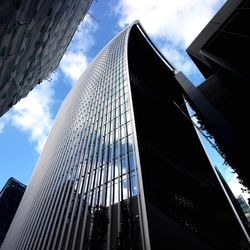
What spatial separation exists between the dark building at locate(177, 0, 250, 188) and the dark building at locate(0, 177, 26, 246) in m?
88.7

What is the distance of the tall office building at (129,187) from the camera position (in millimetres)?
18759

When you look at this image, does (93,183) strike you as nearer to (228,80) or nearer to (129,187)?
(129,187)

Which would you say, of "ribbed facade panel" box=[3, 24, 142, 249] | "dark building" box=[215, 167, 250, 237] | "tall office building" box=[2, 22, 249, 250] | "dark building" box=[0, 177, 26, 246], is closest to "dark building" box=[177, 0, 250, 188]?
"tall office building" box=[2, 22, 249, 250]

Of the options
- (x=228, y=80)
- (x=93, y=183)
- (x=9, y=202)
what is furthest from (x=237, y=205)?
(x=9, y=202)

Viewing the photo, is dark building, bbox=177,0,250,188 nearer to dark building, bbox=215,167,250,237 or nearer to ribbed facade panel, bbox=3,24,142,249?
ribbed facade panel, bbox=3,24,142,249

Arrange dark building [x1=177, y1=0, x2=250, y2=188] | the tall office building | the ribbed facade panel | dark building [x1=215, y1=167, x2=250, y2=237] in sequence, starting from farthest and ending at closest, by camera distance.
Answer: dark building [x1=215, y1=167, x2=250, y2=237] < the ribbed facade panel < the tall office building < dark building [x1=177, y1=0, x2=250, y2=188]

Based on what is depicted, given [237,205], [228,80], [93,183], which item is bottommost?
[228,80]

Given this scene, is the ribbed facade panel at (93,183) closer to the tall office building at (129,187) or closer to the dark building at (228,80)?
the tall office building at (129,187)

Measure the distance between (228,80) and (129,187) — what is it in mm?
15077

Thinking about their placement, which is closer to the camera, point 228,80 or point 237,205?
point 228,80

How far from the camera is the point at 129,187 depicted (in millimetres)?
22000

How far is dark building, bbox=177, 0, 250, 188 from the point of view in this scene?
8.49 metres

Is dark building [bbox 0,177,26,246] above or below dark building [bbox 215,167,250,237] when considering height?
above

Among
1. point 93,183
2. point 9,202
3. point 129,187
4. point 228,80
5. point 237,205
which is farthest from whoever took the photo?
point 9,202
